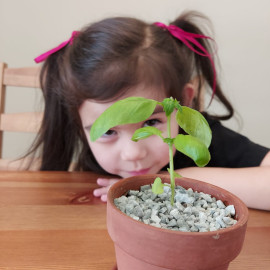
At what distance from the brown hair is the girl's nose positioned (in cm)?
10

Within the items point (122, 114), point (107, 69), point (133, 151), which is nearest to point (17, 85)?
point (107, 69)

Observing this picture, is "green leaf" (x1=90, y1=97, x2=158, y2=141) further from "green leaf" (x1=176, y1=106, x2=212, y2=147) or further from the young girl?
the young girl

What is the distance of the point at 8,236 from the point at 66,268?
102mm

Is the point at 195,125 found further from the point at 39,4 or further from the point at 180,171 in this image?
the point at 39,4

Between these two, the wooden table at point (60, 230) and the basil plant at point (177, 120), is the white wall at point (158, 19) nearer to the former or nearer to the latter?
the wooden table at point (60, 230)

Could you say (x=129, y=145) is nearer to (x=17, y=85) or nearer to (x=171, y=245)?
(x=171, y=245)

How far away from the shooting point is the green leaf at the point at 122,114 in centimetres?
23

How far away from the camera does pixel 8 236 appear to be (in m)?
0.39

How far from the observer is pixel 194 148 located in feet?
0.73

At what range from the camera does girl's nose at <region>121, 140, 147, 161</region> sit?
2.02 ft

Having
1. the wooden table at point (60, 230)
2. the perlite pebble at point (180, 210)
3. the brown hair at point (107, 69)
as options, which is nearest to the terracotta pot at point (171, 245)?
the perlite pebble at point (180, 210)

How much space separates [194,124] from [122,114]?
5cm

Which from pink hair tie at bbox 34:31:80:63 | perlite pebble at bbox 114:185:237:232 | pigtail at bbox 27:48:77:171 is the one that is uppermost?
pink hair tie at bbox 34:31:80:63

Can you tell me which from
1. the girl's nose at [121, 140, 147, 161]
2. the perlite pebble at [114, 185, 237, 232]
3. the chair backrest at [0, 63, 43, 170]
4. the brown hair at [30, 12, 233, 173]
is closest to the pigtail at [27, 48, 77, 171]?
the brown hair at [30, 12, 233, 173]
